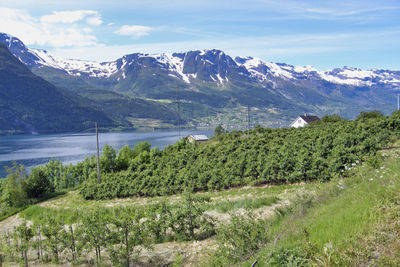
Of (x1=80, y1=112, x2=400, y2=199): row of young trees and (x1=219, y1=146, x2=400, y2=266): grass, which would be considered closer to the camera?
(x1=219, y1=146, x2=400, y2=266): grass

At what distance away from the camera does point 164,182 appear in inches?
1064

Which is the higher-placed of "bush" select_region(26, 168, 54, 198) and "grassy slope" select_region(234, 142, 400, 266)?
"grassy slope" select_region(234, 142, 400, 266)

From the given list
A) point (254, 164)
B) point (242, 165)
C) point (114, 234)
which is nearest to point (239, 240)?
point (114, 234)

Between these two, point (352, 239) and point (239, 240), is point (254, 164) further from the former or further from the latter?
point (352, 239)

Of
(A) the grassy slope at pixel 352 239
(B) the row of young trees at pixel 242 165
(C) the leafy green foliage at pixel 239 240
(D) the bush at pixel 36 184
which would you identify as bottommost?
(D) the bush at pixel 36 184

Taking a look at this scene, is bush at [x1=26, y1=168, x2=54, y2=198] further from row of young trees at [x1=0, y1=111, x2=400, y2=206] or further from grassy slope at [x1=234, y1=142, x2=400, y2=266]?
grassy slope at [x1=234, y1=142, x2=400, y2=266]

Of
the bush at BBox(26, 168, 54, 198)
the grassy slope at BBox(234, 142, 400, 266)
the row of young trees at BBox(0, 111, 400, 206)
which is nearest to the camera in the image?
the grassy slope at BBox(234, 142, 400, 266)

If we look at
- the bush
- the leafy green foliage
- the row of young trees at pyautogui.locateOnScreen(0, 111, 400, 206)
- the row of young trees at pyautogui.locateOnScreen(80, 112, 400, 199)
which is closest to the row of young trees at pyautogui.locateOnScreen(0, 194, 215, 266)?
the leafy green foliage

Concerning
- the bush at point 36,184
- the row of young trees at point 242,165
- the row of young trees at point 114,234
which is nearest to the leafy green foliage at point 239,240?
the row of young trees at point 114,234

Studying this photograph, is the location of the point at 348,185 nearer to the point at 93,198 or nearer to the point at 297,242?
the point at 297,242

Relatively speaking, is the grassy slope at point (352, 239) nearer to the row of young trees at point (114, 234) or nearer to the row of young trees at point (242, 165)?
the row of young trees at point (114, 234)

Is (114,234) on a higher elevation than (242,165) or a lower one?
higher

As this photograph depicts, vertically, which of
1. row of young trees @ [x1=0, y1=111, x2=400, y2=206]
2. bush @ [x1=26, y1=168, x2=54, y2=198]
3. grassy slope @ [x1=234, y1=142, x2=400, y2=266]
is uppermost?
grassy slope @ [x1=234, y1=142, x2=400, y2=266]

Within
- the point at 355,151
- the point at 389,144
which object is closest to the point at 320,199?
the point at 355,151
